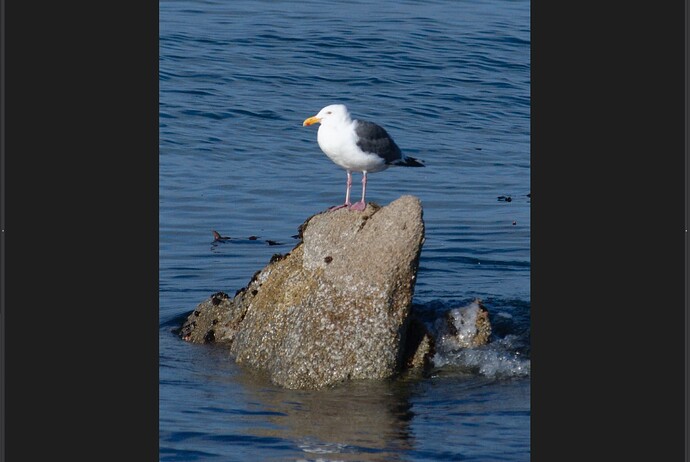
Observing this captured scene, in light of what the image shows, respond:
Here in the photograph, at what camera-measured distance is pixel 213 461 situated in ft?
23.4

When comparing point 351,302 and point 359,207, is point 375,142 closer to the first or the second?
point 359,207

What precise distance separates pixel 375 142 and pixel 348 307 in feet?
5.25

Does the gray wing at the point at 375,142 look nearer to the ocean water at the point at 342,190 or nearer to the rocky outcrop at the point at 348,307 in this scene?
the rocky outcrop at the point at 348,307

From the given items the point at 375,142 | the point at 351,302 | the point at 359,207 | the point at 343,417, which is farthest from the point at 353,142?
the point at 343,417

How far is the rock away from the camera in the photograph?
8531 millimetres

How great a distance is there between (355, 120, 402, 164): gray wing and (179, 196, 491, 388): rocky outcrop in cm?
59

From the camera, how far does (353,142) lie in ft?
30.7

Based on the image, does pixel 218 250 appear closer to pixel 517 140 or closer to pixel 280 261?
pixel 280 261

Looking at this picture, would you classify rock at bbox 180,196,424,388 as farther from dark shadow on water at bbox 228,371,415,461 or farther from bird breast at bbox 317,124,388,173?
bird breast at bbox 317,124,388,173

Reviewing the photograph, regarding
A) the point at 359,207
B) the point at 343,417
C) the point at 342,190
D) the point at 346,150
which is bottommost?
the point at 343,417

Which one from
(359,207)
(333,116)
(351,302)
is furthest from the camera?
(333,116)

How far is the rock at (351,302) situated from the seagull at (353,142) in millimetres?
596

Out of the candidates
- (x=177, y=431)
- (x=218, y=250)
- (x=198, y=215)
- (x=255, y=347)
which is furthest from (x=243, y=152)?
(x=177, y=431)

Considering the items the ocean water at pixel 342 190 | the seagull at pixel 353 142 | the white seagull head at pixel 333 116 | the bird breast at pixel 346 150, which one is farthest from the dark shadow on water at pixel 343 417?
the white seagull head at pixel 333 116
